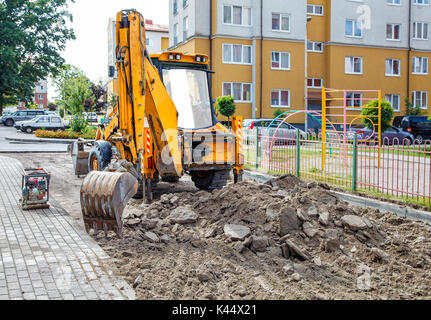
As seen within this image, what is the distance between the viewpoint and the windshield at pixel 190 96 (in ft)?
35.3

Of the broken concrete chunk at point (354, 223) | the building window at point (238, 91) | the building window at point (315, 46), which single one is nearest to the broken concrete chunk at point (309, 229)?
the broken concrete chunk at point (354, 223)

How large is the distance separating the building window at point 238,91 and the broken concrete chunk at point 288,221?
29682mm

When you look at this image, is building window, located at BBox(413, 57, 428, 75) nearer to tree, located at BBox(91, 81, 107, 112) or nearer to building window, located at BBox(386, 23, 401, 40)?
building window, located at BBox(386, 23, 401, 40)

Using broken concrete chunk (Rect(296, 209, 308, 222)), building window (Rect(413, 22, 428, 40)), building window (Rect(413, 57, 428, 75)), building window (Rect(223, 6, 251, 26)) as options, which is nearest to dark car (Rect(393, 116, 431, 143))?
building window (Rect(413, 57, 428, 75))

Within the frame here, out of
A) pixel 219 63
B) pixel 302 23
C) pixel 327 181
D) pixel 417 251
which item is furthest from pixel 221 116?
pixel 417 251

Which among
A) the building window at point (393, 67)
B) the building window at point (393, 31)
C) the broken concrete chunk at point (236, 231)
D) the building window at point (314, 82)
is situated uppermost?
the building window at point (393, 31)

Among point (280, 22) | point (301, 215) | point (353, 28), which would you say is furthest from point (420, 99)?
point (301, 215)

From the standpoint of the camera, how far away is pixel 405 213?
344 inches

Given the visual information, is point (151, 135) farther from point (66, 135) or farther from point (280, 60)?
point (280, 60)

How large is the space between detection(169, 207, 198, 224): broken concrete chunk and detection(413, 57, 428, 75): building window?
38825 mm

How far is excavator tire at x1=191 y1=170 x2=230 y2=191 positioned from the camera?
11078 millimetres

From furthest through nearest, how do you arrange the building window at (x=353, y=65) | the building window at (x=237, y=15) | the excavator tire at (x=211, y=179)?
1. the building window at (x=353, y=65)
2. the building window at (x=237, y=15)
3. the excavator tire at (x=211, y=179)

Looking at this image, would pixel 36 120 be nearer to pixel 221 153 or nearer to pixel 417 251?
pixel 221 153

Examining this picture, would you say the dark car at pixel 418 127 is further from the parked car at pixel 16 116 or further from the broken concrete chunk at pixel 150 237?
the parked car at pixel 16 116
